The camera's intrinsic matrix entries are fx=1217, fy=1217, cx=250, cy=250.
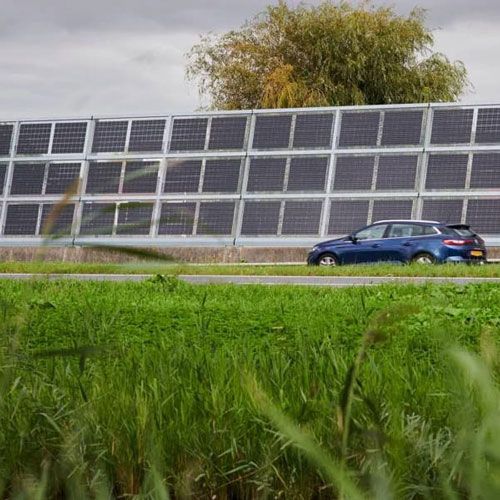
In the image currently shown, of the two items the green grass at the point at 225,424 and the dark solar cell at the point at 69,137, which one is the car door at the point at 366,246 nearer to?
the dark solar cell at the point at 69,137

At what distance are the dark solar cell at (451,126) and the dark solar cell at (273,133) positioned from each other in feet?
13.0

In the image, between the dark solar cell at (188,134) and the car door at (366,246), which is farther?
the dark solar cell at (188,134)

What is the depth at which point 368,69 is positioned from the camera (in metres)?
50.0

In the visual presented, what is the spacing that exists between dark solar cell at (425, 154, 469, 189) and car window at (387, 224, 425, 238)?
349 centimetres

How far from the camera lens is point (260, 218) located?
105 ft

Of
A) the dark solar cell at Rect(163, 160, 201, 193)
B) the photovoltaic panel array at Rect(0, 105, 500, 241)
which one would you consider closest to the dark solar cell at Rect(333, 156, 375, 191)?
the photovoltaic panel array at Rect(0, 105, 500, 241)

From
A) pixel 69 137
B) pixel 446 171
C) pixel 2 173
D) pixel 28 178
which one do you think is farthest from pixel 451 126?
pixel 2 173

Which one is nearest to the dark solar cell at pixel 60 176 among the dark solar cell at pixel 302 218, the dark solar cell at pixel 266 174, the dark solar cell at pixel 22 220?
the dark solar cell at pixel 22 220

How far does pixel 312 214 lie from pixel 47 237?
1160 inches

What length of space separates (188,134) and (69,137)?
384 cm

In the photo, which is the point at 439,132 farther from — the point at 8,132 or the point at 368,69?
the point at 368,69

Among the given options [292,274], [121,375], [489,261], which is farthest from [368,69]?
[121,375]

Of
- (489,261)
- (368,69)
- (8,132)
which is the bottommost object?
(489,261)

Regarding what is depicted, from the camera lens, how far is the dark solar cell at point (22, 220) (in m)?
34.8
